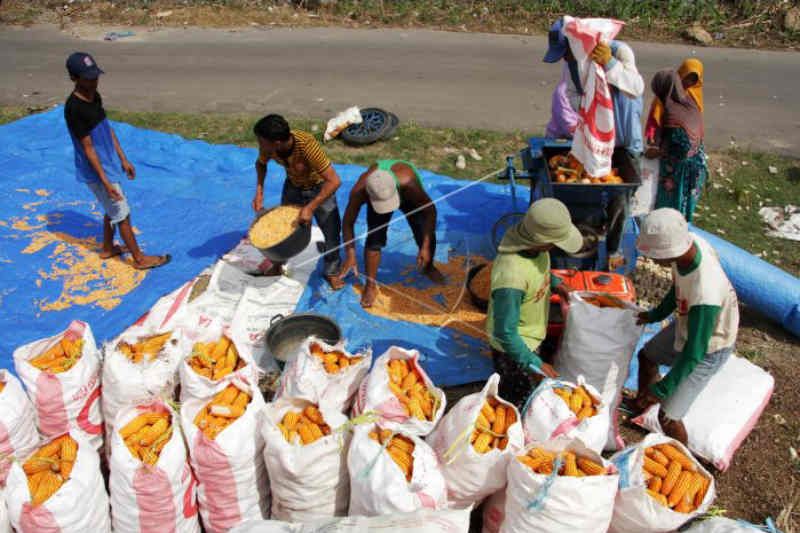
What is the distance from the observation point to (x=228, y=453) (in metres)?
2.86

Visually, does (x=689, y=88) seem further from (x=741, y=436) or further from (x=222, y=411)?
(x=222, y=411)

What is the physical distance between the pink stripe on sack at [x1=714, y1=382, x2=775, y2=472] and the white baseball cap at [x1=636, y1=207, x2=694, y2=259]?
147 centimetres

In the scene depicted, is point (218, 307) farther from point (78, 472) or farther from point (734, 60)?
point (734, 60)

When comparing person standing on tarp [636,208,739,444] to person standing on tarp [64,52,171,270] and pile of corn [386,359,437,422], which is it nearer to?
pile of corn [386,359,437,422]

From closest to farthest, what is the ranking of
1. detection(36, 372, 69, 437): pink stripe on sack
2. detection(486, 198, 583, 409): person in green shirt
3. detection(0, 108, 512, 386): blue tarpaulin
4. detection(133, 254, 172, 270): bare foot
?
detection(36, 372, 69, 437): pink stripe on sack
detection(486, 198, 583, 409): person in green shirt
detection(0, 108, 512, 386): blue tarpaulin
detection(133, 254, 172, 270): bare foot

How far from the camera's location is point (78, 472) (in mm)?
2697

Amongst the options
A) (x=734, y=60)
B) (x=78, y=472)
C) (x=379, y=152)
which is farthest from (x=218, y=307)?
(x=734, y=60)

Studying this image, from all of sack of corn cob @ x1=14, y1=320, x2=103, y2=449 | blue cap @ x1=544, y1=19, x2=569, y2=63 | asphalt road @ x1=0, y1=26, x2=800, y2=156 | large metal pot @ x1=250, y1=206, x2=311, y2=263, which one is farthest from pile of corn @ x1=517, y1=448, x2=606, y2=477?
asphalt road @ x1=0, y1=26, x2=800, y2=156

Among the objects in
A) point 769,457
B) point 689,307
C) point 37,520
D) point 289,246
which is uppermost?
point 689,307

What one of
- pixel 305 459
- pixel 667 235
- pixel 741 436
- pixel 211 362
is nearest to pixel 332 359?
pixel 211 362

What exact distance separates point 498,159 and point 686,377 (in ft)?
15.2

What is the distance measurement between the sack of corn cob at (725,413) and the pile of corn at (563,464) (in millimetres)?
1376

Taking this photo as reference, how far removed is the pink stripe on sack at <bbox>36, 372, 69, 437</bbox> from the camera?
3.10 metres

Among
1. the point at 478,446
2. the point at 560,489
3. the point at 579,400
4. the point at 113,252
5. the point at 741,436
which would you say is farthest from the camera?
the point at 113,252
